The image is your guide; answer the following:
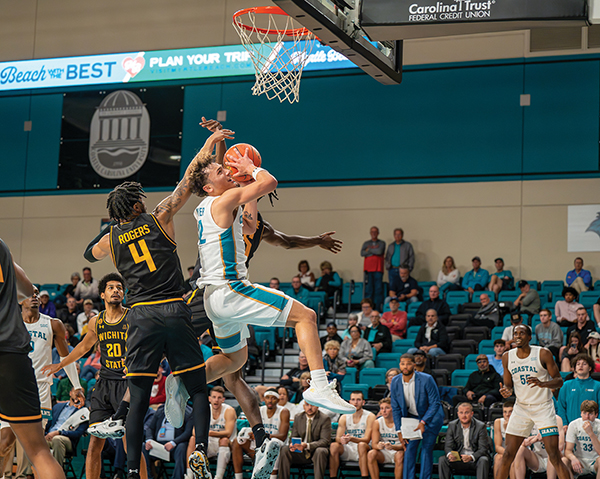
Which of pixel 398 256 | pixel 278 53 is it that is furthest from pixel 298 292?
pixel 278 53

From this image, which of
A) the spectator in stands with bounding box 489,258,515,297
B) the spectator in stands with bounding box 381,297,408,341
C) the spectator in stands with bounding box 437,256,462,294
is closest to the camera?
the spectator in stands with bounding box 381,297,408,341

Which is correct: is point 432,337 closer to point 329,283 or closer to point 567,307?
point 567,307

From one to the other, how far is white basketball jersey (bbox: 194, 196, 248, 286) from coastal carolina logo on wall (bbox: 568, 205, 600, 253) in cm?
1446

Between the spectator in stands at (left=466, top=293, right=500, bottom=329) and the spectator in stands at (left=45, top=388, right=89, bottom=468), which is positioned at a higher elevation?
the spectator in stands at (left=466, top=293, right=500, bottom=329)

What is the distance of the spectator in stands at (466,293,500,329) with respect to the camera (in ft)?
50.9

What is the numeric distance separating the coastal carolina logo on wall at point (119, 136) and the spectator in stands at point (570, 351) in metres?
13.4

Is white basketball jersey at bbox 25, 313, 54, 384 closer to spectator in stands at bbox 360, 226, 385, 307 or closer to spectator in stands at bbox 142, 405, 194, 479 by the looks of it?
spectator in stands at bbox 142, 405, 194, 479

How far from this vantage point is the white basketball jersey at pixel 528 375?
10.1m

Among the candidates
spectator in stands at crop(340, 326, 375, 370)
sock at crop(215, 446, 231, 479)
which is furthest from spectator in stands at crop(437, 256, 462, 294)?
sock at crop(215, 446, 231, 479)

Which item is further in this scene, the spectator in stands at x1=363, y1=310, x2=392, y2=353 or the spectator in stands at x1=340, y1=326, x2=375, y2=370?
the spectator in stands at x1=363, y1=310, x2=392, y2=353

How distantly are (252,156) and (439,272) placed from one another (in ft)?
43.9

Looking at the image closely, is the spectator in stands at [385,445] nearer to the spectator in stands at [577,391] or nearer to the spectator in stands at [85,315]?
the spectator in stands at [577,391]

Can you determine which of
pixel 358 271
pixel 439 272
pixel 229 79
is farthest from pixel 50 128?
pixel 439 272

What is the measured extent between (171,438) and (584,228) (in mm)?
11516
